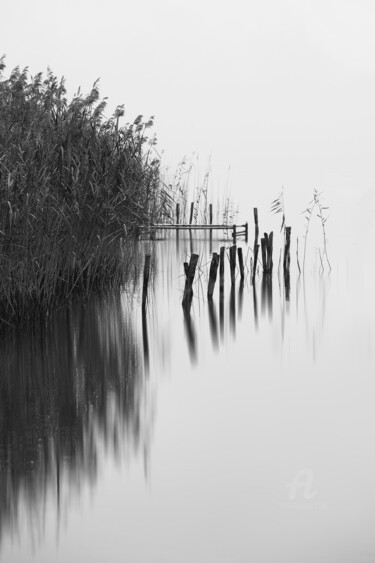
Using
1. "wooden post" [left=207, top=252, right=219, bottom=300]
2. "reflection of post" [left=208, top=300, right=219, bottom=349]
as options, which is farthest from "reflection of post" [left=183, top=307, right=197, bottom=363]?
"wooden post" [left=207, top=252, right=219, bottom=300]

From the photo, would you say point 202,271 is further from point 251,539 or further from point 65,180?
point 251,539

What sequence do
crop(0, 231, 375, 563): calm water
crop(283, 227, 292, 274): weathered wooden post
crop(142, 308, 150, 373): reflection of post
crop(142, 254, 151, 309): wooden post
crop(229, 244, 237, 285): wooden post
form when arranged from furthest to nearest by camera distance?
crop(283, 227, 292, 274): weathered wooden post, crop(229, 244, 237, 285): wooden post, crop(142, 254, 151, 309): wooden post, crop(142, 308, 150, 373): reflection of post, crop(0, 231, 375, 563): calm water

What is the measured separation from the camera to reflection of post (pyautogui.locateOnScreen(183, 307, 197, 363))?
796 cm

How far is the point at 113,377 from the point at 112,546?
3.17m

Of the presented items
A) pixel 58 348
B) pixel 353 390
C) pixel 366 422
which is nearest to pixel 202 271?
pixel 58 348

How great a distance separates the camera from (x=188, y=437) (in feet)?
17.8

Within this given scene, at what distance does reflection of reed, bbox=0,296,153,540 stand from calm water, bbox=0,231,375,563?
14 millimetres

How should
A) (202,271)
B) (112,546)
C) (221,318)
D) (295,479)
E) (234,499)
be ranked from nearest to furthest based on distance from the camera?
(112,546), (234,499), (295,479), (221,318), (202,271)

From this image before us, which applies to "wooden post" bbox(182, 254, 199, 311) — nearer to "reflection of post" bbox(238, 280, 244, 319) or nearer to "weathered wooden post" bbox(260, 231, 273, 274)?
"reflection of post" bbox(238, 280, 244, 319)

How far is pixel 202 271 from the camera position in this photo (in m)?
12.2

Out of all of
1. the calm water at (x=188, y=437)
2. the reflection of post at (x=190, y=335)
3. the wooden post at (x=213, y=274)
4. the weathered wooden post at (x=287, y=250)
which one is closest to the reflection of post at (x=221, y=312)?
the calm water at (x=188, y=437)

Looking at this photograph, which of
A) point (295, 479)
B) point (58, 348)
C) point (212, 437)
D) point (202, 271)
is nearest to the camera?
point (295, 479)

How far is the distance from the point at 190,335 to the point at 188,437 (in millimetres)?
Result: 3290

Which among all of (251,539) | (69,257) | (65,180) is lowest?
(251,539)
